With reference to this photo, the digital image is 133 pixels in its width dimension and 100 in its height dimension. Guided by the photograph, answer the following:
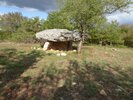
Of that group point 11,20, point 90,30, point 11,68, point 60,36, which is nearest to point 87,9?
point 90,30

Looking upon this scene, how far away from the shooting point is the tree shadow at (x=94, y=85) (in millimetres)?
8016

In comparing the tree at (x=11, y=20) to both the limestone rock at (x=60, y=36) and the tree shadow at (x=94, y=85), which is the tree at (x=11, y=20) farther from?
the tree shadow at (x=94, y=85)

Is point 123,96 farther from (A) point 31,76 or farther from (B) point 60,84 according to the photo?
(A) point 31,76

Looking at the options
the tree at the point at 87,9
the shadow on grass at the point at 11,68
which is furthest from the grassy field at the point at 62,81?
the tree at the point at 87,9

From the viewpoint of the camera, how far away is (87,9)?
1638cm

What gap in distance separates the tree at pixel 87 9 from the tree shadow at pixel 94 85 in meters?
5.38

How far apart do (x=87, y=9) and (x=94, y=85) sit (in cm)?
817

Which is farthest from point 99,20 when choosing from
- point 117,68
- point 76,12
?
point 117,68

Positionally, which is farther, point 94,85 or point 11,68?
point 11,68

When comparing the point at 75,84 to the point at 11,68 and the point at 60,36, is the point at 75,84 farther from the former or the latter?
the point at 60,36

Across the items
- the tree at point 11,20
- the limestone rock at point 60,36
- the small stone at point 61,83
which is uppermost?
the tree at point 11,20

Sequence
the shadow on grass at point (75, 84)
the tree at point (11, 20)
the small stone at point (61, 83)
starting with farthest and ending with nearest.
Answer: the tree at point (11, 20) → the small stone at point (61, 83) → the shadow on grass at point (75, 84)

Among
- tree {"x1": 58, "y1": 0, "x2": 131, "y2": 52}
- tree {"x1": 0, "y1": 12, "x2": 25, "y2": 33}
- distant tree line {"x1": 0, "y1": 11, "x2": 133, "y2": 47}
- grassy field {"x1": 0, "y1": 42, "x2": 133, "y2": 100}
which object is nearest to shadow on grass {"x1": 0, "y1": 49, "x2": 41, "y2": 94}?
grassy field {"x1": 0, "y1": 42, "x2": 133, "y2": 100}

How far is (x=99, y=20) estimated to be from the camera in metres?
16.8
